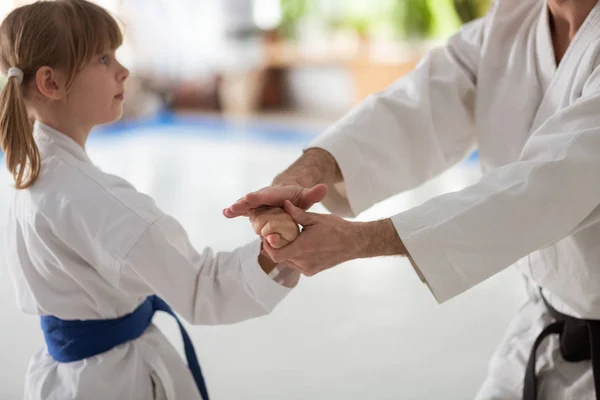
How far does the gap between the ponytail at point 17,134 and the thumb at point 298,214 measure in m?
0.55

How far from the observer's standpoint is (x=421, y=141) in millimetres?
1895

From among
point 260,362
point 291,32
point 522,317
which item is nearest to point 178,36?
point 291,32

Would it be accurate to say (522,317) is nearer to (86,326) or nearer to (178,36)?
(86,326)

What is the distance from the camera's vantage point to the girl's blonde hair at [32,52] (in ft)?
5.01

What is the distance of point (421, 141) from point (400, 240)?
60 cm

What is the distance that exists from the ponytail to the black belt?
1.17 metres

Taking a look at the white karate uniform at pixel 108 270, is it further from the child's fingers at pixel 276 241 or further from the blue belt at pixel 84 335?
the child's fingers at pixel 276 241

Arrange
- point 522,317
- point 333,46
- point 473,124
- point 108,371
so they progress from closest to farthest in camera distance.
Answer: point 108,371 < point 522,317 < point 473,124 < point 333,46

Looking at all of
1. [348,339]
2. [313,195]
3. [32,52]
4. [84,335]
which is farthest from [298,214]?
[348,339]

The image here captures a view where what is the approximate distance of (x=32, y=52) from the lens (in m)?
1.55

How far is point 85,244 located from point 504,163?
3.19 ft

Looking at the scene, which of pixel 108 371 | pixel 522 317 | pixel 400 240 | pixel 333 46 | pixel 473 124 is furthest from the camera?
pixel 333 46

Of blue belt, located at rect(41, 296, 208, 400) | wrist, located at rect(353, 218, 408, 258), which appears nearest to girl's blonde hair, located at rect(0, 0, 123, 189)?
blue belt, located at rect(41, 296, 208, 400)

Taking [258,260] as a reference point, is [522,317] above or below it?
below
